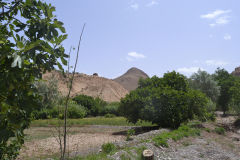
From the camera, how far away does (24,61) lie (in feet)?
6.95

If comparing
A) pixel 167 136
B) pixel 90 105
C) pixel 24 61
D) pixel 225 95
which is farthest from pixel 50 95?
pixel 225 95

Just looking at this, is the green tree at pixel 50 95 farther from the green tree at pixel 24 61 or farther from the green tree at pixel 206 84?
the green tree at pixel 206 84

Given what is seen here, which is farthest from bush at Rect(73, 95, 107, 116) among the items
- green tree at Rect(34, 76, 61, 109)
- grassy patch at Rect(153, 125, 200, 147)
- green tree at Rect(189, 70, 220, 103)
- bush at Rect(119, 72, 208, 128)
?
green tree at Rect(34, 76, 61, 109)

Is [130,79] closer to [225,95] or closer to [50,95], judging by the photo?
[225,95]

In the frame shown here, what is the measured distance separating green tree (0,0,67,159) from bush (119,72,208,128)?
1441cm

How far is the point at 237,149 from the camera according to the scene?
12844mm

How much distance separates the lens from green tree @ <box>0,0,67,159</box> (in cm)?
188

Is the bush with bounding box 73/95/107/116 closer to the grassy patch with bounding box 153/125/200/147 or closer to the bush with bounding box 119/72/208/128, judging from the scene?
the bush with bounding box 119/72/208/128

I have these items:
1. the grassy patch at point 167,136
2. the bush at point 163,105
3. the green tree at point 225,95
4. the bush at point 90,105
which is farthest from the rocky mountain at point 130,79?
the grassy patch at point 167,136

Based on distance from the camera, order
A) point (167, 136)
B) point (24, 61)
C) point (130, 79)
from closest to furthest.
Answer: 1. point (24, 61)
2. point (167, 136)
3. point (130, 79)

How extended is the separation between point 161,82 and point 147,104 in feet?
10.2

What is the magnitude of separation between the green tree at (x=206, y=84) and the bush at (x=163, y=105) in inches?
906

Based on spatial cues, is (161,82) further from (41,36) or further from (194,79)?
(194,79)

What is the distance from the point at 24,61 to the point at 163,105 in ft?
49.9
